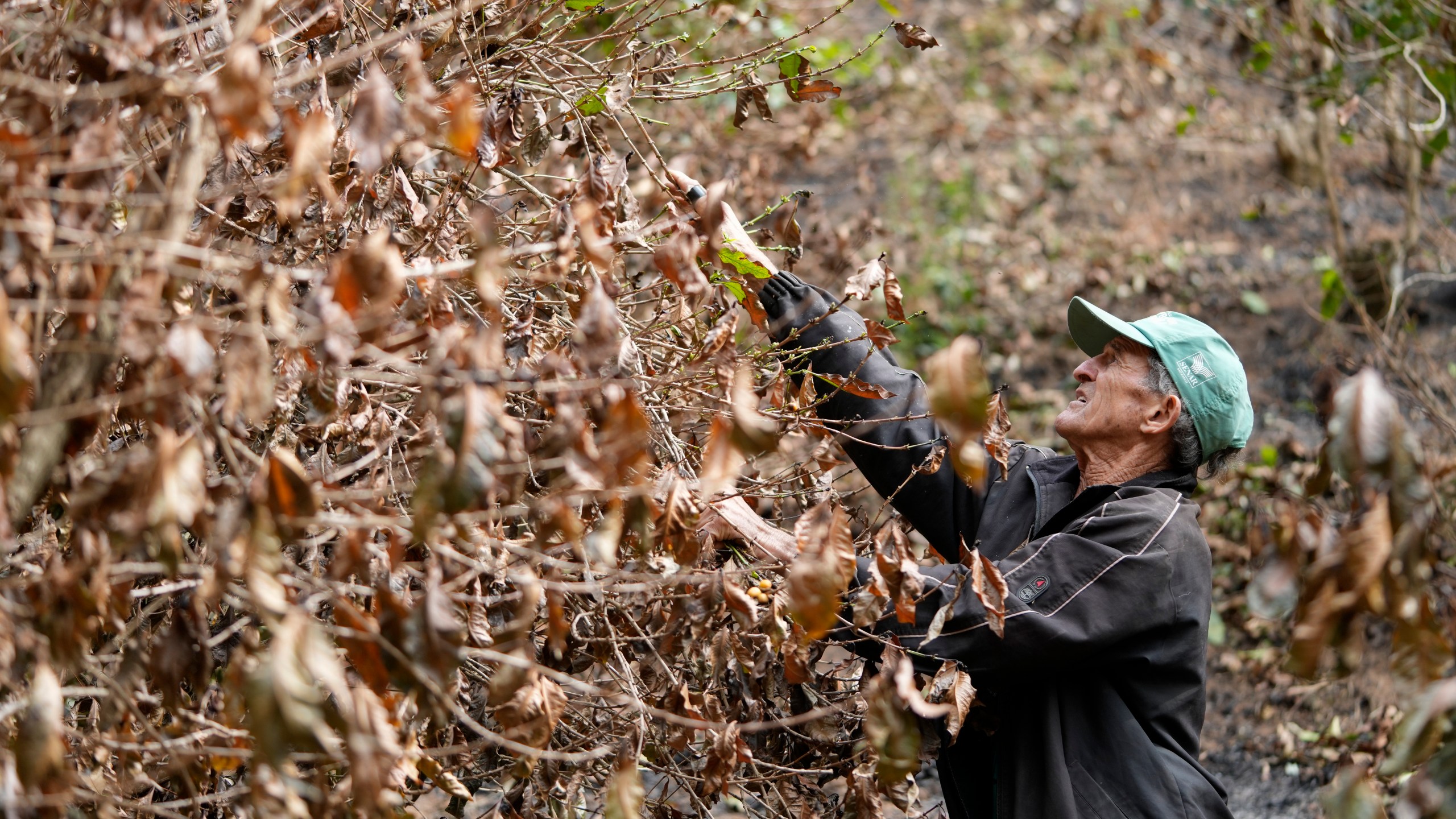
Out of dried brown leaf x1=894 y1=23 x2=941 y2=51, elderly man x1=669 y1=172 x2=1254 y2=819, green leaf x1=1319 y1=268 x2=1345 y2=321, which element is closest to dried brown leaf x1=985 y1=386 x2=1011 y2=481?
elderly man x1=669 y1=172 x2=1254 y2=819

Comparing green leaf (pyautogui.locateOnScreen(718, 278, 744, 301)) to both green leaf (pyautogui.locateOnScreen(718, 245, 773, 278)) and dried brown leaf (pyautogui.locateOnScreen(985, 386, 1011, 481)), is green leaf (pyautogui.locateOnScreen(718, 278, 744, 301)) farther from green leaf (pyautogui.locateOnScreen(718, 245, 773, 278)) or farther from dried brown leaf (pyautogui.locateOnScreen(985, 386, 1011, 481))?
dried brown leaf (pyautogui.locateOnScreen(985, 386, 1011, 481))

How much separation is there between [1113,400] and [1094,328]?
23 centimetres

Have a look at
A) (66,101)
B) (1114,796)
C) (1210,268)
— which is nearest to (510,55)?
(66,101)

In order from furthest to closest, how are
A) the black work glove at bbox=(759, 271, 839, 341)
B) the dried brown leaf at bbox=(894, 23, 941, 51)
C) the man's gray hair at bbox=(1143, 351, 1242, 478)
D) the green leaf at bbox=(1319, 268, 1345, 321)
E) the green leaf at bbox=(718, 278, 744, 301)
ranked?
1. the green leaf at bbox=(1319, 268, 1345, 321)
2. the black work glove at bbox=(759, 271, 839, 341)
3. the man's gray hair at bbox=(1143, 351, 1242, 478)
4. the dried brown leaf at bbox=(894, 23, 941, 51)
5. the green leaf at bbox=(718, 278, 744, 301)

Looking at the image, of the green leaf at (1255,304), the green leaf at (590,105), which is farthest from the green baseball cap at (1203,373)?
the green leaf at (1255,304)

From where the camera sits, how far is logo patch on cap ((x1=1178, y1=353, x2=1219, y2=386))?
271cm

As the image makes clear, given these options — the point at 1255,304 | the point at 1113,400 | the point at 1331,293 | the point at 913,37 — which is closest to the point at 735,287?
the point at 913,37

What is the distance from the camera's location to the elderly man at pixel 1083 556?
7.78 feet

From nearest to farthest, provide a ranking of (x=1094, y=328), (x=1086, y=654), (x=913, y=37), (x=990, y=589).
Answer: (x=990, y=589)
(x=1086, y=654)
(x=913, y=37)
(x=1094, y=328)

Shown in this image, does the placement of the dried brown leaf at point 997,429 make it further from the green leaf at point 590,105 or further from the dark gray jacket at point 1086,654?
the green leaf at point 590,105

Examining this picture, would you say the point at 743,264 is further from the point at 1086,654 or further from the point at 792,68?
the point at 1086,654

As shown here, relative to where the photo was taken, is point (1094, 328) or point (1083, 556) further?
point (1094, 328)

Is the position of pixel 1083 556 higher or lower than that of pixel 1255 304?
higher

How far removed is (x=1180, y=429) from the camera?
2.73 meters
